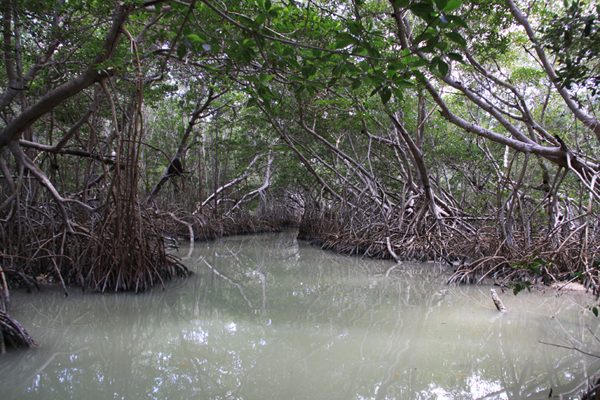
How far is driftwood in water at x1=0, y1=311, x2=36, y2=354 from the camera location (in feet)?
6.50

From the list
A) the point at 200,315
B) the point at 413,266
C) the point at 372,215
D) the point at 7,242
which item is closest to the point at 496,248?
the point at 413,266

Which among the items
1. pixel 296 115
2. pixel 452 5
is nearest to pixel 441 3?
pixel 452 5

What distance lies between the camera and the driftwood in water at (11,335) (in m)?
1.98

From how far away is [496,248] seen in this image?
14.7ft

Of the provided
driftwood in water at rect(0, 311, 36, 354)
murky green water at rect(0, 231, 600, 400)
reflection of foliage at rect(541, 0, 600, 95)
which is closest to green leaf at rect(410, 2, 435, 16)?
reflection of foliage at rect(541, 0, 600, 95)

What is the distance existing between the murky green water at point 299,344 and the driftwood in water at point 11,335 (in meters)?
0.06

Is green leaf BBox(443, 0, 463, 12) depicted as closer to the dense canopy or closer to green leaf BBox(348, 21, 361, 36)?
the dense canopy

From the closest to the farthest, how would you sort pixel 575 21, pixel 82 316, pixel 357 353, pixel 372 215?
pixel 575 21 → pixel 357 353 → pixel 82 316 → pixel 372 215

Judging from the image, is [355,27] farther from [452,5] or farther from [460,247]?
[460,247]

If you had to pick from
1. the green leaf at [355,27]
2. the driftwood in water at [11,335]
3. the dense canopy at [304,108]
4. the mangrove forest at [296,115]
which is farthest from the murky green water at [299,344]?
the green leaf at [355,27]

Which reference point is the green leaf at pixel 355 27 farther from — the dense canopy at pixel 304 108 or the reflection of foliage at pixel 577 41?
the reflection of foliage at pixel 577 41

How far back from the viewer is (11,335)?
205cm

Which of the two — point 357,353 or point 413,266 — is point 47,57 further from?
point 413,266

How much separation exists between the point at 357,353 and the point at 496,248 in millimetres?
3030
